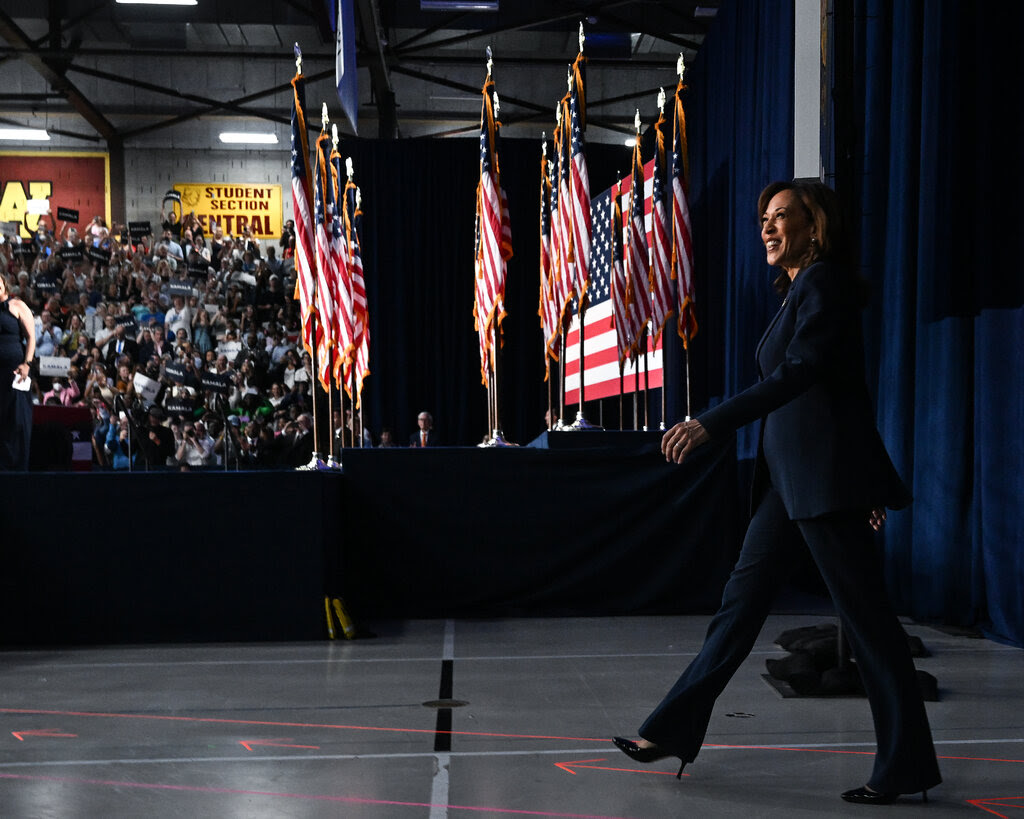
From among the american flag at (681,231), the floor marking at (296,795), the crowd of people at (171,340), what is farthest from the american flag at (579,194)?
the floor marking at (296,795)

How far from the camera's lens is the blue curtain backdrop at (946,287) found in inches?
215

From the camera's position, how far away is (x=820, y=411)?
8.55ft

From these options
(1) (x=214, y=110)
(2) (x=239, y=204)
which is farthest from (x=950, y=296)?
(2) (x=239, y=204)

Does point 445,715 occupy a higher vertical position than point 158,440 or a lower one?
lower

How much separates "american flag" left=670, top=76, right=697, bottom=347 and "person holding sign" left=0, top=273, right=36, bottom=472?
506cm

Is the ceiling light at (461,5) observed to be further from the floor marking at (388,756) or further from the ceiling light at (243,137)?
the floor marking at (388,756)

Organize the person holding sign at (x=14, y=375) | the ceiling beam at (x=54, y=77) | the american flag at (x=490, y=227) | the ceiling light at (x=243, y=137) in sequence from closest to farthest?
the person holding sign at (x=14, y=375)
the american flag at (x=490, y=227)
the ceiling beam at (x=54, y=77)
the ceiling light at (x=243, y=137)

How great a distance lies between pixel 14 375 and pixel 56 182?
1874 centimetres

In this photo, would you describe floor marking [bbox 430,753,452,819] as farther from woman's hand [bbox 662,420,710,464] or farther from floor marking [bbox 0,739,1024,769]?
woman's hand [bbox 662,420,710,464]

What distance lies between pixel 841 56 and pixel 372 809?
3.41m

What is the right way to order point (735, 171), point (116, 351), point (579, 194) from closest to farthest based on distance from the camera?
1. point (579, 194)
2. point (735, 171)
3. point (116, 351)

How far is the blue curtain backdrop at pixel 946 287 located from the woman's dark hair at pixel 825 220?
69.6 inches

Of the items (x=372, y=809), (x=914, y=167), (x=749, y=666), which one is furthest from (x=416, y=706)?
(x=914, y=167)

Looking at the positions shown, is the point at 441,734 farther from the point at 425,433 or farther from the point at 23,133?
the point at 23,133
